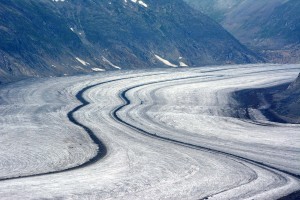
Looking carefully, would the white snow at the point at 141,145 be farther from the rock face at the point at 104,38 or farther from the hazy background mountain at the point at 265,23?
the hazy background mountain at the point at 265,23

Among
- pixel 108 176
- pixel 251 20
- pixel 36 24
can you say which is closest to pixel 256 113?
pixel 108 176

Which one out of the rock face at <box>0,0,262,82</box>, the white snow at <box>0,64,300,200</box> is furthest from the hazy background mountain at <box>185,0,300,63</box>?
the white snow at <box>0,64,300,200</box>

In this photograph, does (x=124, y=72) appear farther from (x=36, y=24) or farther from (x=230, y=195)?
(x=230, y=195)

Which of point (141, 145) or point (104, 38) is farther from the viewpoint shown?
point (104, 38)

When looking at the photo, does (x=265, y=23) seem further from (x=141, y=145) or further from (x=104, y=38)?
(x=141, y=145)

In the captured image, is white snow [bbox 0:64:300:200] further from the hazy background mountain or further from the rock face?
the hazy background mountain

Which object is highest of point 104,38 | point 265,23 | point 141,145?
point 265,23

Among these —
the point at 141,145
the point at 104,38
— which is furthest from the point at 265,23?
the point at 141,145
